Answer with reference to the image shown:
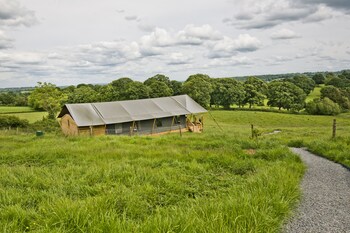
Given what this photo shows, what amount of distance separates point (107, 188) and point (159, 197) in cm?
152

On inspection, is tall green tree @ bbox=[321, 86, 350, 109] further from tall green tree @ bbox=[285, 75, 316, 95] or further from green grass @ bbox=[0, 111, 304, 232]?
green grass @ bbox=[0, 111, 304, 232]

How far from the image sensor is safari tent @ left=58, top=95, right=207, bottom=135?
2959cm

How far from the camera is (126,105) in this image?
33250mm

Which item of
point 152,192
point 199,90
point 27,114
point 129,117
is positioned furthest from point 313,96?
point 152,192

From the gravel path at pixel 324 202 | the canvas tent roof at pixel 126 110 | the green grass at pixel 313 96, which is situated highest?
the green grass at pixel 313 96

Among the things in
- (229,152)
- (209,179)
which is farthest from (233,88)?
(209,179)

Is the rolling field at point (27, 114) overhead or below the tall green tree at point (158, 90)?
below

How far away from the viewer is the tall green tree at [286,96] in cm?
6594

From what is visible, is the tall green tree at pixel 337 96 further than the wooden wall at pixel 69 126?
Yes

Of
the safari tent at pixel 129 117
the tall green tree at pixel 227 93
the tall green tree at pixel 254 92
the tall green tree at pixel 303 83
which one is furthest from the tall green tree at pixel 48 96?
the tall green tree at pixel 303 83

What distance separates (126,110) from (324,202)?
27.1 meters

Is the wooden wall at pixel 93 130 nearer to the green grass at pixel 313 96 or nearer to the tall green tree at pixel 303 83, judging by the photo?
the green grass at pixel 313 96

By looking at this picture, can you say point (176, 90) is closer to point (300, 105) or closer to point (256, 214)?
point (300, 105)

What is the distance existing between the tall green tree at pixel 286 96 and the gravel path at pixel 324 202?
195ft
